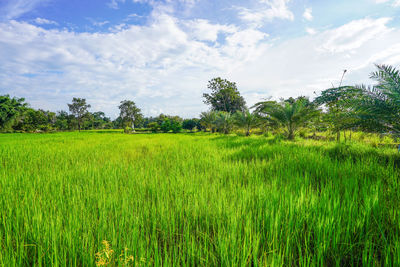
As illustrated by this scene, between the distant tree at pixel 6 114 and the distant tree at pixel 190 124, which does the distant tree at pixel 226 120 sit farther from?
the distant tree at pixel 6 114

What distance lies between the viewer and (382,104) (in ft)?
11.1

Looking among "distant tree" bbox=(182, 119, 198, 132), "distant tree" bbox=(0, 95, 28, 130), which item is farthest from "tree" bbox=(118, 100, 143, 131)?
"distant tree" bbox=(0, 95, 28, 130)

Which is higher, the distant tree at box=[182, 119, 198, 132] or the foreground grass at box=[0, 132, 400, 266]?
the distant tree at box=[182, 119, 198, 132]

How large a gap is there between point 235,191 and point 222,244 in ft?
2.70

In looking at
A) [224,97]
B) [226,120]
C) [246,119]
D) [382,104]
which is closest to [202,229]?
[382,104]

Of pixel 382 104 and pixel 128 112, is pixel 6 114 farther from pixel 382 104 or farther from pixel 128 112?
pixel 382 104

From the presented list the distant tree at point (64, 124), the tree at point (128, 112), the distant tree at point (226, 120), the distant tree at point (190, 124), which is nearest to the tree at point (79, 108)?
the distant tree at point (64, 124)

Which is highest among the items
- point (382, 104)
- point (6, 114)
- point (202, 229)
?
point (6, 114)

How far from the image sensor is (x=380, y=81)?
364 centimetres

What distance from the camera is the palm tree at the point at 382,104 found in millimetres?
3379

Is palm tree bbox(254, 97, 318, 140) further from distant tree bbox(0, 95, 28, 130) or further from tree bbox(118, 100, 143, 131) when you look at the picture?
distant tree bbox(0, 95, 28, 130)

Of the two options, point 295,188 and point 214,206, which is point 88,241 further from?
point 295,188

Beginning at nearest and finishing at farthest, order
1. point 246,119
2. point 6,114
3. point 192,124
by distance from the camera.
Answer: point 246,119, point 6,114, point 192,124

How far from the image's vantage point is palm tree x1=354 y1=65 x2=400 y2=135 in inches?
133
